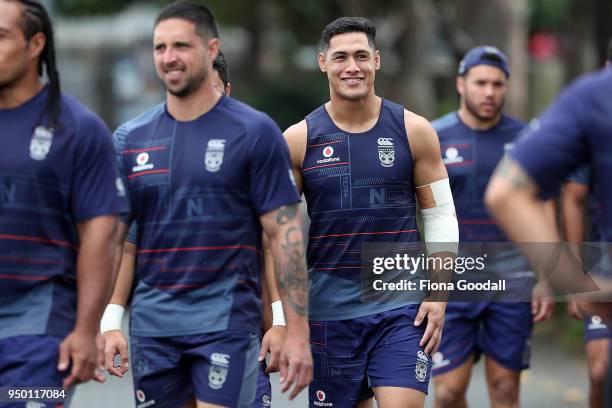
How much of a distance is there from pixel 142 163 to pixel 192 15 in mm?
735

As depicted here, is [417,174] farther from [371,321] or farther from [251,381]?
[251,381]

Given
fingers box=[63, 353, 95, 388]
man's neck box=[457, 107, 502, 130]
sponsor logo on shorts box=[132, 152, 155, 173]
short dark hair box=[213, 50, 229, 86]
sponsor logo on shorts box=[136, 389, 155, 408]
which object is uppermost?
short dark hair box=[213, 50, 229, 86]

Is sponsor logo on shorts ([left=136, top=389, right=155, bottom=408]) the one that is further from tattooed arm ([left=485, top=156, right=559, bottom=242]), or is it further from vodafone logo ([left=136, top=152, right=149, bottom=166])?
tattooed arm ([left=485, top=156, right=559, bottom=242])

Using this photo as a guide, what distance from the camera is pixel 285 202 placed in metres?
6.13

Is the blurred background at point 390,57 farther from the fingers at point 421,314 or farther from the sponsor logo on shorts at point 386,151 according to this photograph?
the sponsor logo on shorts at point 386,151

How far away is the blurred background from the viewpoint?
1373 centimetres

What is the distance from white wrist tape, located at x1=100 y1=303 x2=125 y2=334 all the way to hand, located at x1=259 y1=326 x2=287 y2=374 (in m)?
0.74

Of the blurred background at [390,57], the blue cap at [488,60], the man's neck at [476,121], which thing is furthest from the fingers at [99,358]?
the blurred background at [390,57]

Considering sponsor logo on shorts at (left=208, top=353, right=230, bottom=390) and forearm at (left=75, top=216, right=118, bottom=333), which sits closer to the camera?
forearm at (left=75, top=216, right=118, bottom=333)

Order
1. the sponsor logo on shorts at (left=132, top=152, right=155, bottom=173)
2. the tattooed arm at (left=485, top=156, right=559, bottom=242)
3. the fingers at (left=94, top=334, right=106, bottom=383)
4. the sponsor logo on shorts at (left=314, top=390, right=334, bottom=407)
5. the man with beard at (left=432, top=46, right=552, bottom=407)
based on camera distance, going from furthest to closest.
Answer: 1. the man with beard at (left=432, top=46, right=552, bottom=407)
2. the sponsor logo on shorts at (left=314, top=390, right=334, bottom=407)
3. the sponsor logo on shorts at (left=132, top=152, right=155, bottom=173)
4. the fingers at (left=94, top=334, right=106, bottom=383)
5. the tattooed arm at (left=485, top=156, right=559, bottom=242)

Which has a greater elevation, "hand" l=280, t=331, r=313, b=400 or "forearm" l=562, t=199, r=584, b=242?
"forearm" l=562, t=199, r=584, b=242

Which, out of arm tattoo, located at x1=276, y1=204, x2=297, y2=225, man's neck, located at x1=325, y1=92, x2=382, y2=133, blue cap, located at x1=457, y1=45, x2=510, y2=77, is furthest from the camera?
blue cap, located at x1=457, y1=45, x2=510, y2=77

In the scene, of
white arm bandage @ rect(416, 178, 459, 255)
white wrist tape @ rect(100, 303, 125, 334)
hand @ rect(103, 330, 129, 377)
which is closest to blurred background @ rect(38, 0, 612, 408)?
white arm bandage @ rect(416, 178, 459, 255)

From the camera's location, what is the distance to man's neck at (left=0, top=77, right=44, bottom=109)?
5469 mm
